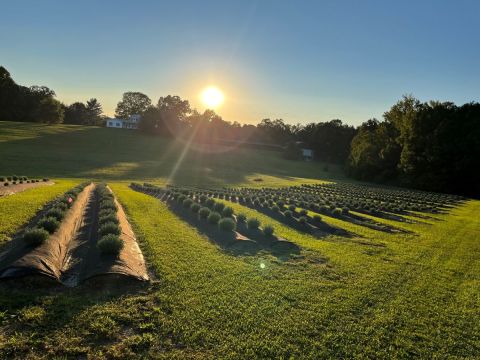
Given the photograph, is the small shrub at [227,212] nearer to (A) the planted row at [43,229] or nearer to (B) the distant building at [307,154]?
(A) the planted row at [43,229]

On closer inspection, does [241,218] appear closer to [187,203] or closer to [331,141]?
[187,203]

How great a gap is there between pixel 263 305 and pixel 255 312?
423mm

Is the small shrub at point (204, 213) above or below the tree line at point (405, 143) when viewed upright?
below

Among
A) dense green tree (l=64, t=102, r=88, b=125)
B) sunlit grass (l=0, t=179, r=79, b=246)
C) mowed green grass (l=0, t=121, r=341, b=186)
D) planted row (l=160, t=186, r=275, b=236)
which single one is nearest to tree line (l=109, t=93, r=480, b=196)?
mowed green grass (l=0, t=121, r=341, b=186)

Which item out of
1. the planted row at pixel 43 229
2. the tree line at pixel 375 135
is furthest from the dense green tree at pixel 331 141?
the planted row at pixel 43 229

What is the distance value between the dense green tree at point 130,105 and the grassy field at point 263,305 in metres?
156

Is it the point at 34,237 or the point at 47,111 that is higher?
the point at 47,111

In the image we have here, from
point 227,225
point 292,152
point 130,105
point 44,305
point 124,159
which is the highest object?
point 130,105

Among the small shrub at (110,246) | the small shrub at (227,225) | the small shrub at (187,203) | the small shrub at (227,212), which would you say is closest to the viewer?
the small shrub at (110,246)

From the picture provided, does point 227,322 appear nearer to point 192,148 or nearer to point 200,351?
point 200,351

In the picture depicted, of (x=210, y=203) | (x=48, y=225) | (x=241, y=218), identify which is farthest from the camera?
(x=210, y=203)

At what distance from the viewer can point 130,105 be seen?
16162 centimetres

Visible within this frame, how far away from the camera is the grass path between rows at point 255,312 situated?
576cm

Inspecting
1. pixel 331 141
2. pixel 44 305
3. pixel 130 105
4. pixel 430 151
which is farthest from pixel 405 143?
pixel 130 105
